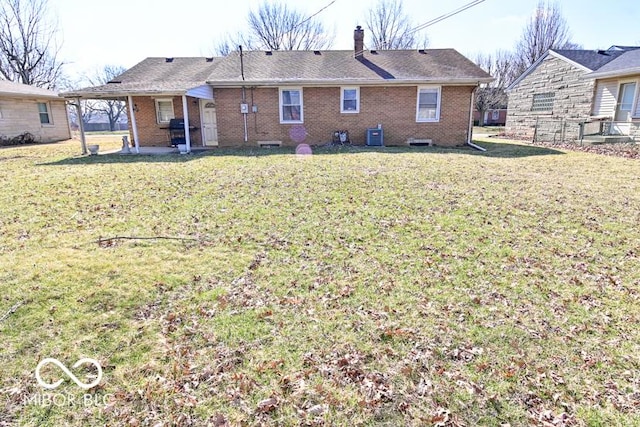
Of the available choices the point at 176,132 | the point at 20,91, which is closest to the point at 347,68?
the point at 176,132

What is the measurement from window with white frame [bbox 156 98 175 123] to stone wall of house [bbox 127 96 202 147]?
154 mm

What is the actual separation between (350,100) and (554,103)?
12658mm

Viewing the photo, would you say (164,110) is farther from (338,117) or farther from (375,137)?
(375,137)

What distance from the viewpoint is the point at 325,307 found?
3688mm

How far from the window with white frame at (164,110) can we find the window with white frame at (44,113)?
34.5 feet

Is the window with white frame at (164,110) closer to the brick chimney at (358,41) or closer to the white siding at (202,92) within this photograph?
the white siding at (202,92)

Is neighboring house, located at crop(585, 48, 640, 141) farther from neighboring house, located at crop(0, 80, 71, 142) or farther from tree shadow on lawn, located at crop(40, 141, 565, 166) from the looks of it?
neighboring house, located at crop(0, 80, 71, 142)

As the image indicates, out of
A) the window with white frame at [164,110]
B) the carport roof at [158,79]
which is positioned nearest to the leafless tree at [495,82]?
the carport roof at [158,79]

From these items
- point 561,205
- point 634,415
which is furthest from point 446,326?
point 561,205

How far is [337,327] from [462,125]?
1415 centimetres

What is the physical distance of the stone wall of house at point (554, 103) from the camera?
17734mm

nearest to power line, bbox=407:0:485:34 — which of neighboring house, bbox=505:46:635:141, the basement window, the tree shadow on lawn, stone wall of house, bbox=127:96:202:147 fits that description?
the tree shadow on lawn

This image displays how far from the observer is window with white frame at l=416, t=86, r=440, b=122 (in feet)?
49.4

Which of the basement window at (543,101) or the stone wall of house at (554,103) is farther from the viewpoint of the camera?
the basement window at (543,101)
